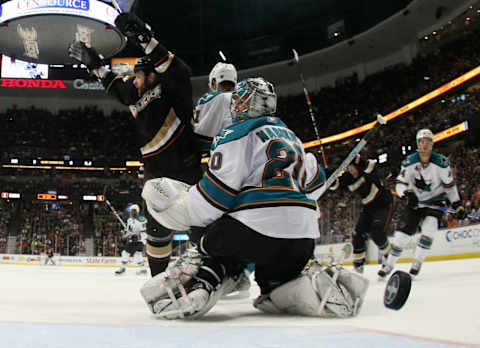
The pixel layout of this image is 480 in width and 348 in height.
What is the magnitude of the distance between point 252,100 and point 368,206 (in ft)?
15.1

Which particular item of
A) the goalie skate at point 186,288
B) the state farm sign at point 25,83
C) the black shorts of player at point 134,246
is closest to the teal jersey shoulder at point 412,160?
the goalie skate at point 186,288

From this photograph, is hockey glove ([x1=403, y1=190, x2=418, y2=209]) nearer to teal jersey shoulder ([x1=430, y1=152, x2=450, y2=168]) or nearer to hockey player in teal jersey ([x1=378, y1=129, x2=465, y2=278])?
hockey player in teal jersey ([x1=378, y1=129, x2=465, y2=278])

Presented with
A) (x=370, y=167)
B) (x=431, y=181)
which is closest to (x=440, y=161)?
(x=431, y=181)

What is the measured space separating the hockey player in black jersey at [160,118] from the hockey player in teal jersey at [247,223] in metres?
1.17

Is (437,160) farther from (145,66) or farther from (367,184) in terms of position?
(145,66)

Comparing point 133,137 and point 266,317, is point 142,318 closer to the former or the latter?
point 266,317

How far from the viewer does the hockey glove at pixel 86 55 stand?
3.41 meters

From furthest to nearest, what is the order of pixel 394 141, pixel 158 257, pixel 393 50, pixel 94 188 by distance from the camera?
pixel 94 188 < pixel 393 50 < pixel 394 141 < pixel 158 257

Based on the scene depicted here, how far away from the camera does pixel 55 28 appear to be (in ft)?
57.6

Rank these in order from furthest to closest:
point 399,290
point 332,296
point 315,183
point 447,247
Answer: point 447,247 → point 315,183 → point 332,296 → point 399,290

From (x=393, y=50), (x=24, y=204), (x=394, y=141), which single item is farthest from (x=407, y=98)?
(x=24, y=204)

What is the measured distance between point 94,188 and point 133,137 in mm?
3730

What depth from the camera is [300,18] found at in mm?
23531

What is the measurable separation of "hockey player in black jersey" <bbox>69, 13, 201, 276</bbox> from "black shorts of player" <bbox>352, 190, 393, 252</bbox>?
350 centimetres
